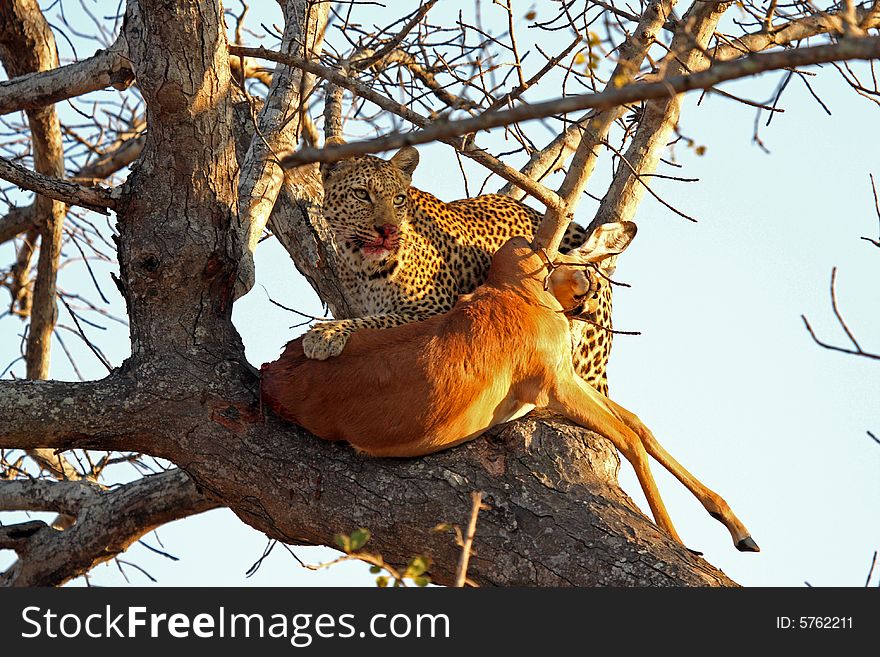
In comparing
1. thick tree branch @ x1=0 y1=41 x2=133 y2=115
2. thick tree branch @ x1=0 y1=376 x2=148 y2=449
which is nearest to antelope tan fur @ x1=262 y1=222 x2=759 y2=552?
thick tree branch @ x1=0 y1=376 x2=148 y2=449

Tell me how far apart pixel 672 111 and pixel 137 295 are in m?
2.57

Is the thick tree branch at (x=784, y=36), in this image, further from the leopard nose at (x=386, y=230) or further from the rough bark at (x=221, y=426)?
the rough bark at (x=221, y=426)

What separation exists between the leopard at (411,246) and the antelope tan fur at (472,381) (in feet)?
1.12

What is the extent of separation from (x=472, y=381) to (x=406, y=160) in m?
1.95

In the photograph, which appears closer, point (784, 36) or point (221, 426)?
point (221, 426)

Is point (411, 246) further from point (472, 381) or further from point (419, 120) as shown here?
point (419, 120)

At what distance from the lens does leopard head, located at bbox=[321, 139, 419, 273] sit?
5632mm

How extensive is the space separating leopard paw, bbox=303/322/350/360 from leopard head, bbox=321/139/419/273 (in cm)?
84

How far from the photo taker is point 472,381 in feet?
15.3

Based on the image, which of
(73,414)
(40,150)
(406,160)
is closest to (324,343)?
(73,414)

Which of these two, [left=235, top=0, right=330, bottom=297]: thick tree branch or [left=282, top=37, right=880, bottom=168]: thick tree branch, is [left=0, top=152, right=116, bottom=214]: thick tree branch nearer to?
[left=235, top=0, right=330, bottom=297]: thick tree branch

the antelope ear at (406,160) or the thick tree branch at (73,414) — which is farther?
the antelope ear at (406,160)

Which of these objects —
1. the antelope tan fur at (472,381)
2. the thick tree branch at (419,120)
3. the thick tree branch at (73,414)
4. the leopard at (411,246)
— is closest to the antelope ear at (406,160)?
the leopard at (411,246)

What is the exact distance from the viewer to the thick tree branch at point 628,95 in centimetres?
233
